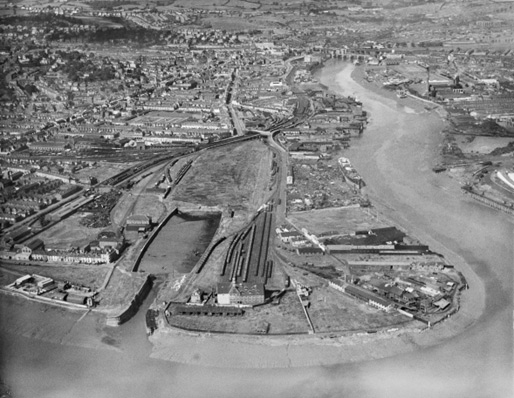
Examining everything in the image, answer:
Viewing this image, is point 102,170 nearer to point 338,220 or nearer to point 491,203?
point 338,220

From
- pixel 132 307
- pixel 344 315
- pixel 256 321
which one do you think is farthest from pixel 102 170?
pixel 344 315

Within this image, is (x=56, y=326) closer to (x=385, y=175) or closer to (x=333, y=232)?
(x=333, y=232)

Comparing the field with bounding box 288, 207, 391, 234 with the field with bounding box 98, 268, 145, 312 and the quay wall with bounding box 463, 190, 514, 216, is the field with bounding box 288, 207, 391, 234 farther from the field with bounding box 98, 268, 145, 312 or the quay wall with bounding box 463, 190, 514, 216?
the field with bounding box 98, 268, 145, 312

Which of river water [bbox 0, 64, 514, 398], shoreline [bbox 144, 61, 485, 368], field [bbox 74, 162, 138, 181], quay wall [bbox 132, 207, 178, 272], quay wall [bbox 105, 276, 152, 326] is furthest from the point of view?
field [bbox 74, 162, 138, 181]

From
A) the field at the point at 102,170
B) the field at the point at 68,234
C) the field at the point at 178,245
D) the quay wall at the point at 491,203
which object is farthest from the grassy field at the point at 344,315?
the field at the point at 102,170

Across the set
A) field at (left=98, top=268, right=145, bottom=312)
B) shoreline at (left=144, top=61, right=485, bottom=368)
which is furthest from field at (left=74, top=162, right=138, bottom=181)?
shoreline at (left=144, top=61, right=485, bottom=368)

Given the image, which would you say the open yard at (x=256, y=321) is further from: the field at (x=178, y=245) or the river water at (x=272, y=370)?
the field at (x=178, y=245)
